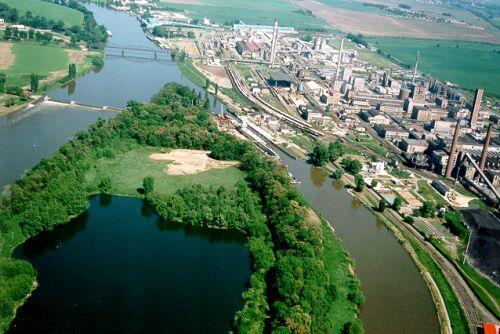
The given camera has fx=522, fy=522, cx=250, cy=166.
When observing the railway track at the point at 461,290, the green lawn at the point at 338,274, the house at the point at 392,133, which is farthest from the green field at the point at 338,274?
the house at the point at 392,133

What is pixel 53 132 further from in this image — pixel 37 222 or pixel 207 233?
pixel 207 233

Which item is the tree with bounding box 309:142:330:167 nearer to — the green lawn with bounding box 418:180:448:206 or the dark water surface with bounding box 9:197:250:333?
the green lawn with bounding box 418:180:448:206

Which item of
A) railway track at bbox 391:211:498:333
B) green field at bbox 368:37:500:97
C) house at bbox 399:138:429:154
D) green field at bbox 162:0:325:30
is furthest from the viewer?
green field at bbox 162:0:325:30

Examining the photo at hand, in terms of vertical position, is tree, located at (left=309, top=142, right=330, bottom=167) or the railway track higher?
tree, located at (left=309, top=142, right=330, bottom=167)

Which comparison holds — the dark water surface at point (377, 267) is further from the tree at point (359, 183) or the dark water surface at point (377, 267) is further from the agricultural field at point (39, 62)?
the agricultural field at point (39, 62)

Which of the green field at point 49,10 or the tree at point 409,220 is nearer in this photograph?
the tree at point 409,220

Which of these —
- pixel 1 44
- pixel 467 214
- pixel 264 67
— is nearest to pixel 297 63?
pixel 264 67

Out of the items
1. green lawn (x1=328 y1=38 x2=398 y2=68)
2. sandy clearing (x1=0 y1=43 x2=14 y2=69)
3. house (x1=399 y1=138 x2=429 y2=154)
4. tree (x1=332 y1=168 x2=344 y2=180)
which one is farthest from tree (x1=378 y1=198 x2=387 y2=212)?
green lawn (x1=328 y1=38 x2=398 y2=68)
